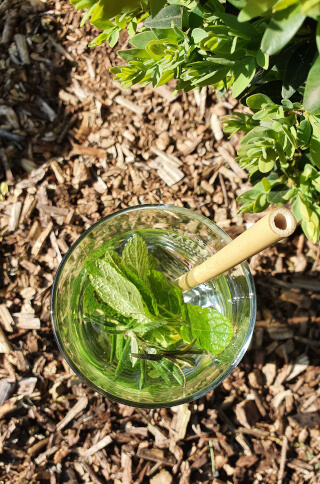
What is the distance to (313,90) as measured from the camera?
79 cm

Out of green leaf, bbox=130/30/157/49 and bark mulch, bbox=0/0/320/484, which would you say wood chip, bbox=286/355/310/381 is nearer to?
bark mulch, bbox=0/0/320/484

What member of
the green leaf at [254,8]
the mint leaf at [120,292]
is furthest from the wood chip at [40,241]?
the green leaf at [254,8]

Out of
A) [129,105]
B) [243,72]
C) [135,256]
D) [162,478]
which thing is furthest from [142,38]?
[162,478]

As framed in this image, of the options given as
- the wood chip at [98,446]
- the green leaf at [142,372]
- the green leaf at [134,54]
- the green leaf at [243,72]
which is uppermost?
the green leaf at [134,54]

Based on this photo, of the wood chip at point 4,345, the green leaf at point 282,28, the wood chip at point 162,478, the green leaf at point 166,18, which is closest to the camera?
the green leaf at point 282,28

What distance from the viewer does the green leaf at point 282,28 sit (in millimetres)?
589

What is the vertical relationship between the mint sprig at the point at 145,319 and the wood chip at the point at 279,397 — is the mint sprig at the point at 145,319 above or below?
above

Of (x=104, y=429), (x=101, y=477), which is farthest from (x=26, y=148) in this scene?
(x=101, y=477)

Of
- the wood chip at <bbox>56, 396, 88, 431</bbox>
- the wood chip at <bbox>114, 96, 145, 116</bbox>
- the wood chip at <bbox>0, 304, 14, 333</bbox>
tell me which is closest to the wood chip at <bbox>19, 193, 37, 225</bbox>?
the wood chip at <bbox>0, 304, 14, 333</bbox>

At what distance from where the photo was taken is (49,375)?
1670 mm

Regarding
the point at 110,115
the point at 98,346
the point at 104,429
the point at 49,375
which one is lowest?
the point at 104,429

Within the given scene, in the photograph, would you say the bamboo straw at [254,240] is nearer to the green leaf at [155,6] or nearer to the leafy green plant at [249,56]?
the leafy green plant at [249,56]

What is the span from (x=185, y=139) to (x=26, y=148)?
63cm

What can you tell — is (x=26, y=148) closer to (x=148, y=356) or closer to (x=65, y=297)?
→ (x=65, y=297)
